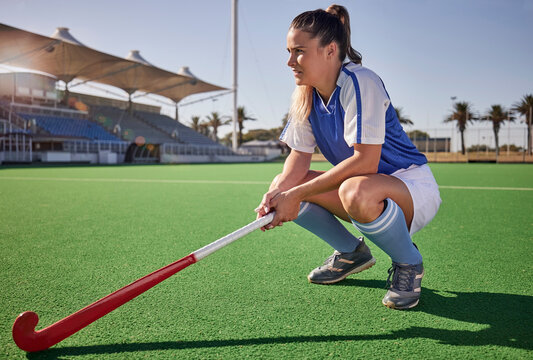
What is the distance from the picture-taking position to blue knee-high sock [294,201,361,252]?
212cm

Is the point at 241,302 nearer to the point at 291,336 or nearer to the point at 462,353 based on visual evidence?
the point at 291,336

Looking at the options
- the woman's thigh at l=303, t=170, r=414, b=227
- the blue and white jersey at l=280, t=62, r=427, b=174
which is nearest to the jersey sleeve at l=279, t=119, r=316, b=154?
the blue and white jersey at l=280, t=62, r=427, b=174

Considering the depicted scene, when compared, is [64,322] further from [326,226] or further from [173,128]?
[173,128]

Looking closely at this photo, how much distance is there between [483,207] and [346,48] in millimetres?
3969

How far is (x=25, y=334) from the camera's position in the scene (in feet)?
4.32

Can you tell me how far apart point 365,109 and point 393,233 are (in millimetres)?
568

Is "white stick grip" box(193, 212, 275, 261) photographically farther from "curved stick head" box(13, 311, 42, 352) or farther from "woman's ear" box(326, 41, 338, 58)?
"woman's ear" box(326, 41, 338, 58)

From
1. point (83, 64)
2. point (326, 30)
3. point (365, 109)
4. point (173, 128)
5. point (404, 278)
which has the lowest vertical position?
point (404, 278)

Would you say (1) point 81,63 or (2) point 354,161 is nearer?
(2) point 354,161

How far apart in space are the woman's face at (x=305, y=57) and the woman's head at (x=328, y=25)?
0.03 m

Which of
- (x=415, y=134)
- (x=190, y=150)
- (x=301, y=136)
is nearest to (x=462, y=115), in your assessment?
(x=415, y=134)

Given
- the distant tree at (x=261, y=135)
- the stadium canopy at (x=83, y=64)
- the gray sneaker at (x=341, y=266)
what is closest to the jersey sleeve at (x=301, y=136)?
the gray sneaker at (x=341, y=266)

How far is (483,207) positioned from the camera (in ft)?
16.1

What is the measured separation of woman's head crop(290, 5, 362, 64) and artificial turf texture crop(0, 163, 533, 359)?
3.95 ft
